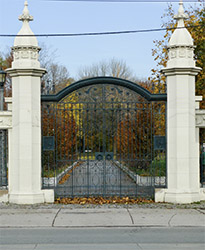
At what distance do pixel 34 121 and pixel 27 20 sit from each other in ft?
9.58

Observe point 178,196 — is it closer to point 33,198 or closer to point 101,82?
point 101,82

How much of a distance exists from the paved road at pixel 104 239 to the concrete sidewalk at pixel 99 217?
0.38 meters

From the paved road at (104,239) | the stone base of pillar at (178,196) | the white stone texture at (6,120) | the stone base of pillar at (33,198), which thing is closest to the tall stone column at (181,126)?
the stone base of pillar at (178,196)

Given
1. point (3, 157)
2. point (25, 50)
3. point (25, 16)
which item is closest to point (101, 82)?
point (25, 50)

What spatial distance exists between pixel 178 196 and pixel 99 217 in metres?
2.86

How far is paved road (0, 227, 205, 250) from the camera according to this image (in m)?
8.09

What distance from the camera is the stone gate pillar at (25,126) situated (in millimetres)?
12797

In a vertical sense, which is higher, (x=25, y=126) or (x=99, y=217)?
(x=25, y=126)

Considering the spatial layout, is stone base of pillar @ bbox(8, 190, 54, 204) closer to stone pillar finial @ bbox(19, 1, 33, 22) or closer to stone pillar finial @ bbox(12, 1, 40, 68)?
stone pillar finial @ bbox(12, 1, 40, 68)

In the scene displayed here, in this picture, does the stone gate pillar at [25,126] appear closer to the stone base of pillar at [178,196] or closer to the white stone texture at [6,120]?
the white stone texture at [6,120]

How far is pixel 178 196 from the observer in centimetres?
1281

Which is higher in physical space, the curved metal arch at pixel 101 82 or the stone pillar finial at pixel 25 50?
the stone pillar finial at pixel 25 50
